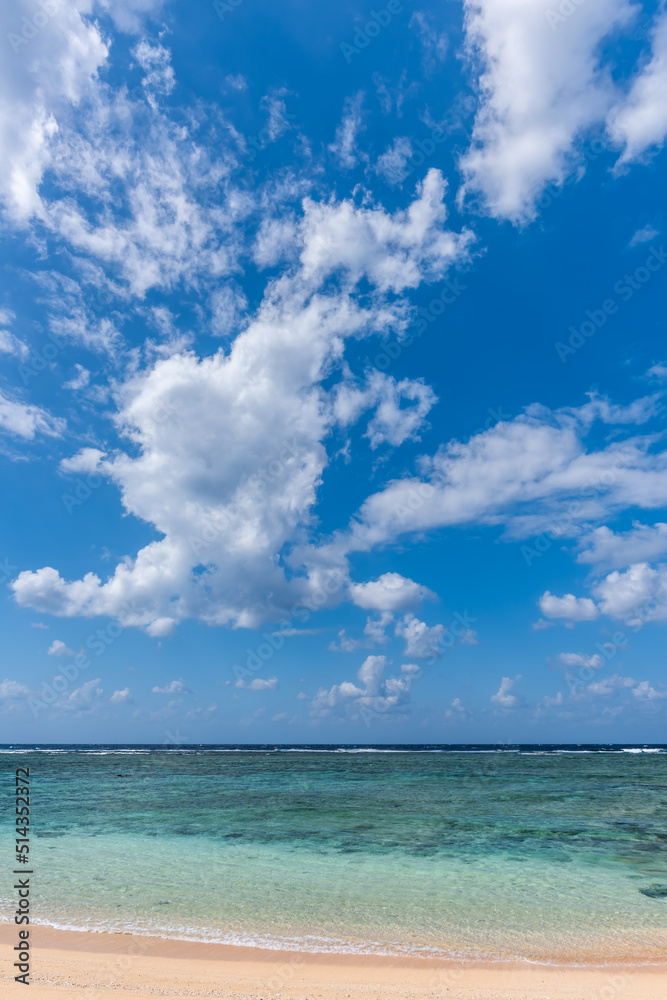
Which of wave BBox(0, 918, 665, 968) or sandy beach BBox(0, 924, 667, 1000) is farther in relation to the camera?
wave BBox(0, 918, 665, 968)

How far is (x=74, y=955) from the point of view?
1010 centimetres

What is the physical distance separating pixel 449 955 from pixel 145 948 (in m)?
5.90

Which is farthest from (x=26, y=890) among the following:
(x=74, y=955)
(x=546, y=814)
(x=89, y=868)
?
(x=546, y=814)

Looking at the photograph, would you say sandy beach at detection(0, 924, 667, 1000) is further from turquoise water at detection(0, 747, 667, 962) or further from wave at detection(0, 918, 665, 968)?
turquoise water at detection(0, 747, 667, 962)

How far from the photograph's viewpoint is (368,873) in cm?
1558

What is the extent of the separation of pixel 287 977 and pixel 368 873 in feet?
23.5

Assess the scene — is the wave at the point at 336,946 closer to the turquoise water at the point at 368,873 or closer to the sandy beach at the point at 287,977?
the turquoise water at the point at 368,873

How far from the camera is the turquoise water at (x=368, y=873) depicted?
1124 centimetres

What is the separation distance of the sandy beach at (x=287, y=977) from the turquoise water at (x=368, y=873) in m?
0.67

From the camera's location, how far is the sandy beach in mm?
8578

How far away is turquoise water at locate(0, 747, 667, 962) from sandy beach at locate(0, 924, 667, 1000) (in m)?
0.67

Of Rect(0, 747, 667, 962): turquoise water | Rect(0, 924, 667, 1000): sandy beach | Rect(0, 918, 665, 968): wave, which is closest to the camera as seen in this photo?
Rect(0, 924, 667, 1000): sandy beach

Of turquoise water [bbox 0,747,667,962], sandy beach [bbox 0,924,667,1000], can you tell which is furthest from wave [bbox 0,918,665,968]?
sandy beach [bbox 0,924,667,1000]

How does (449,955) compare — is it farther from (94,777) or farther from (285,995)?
(94,777)
